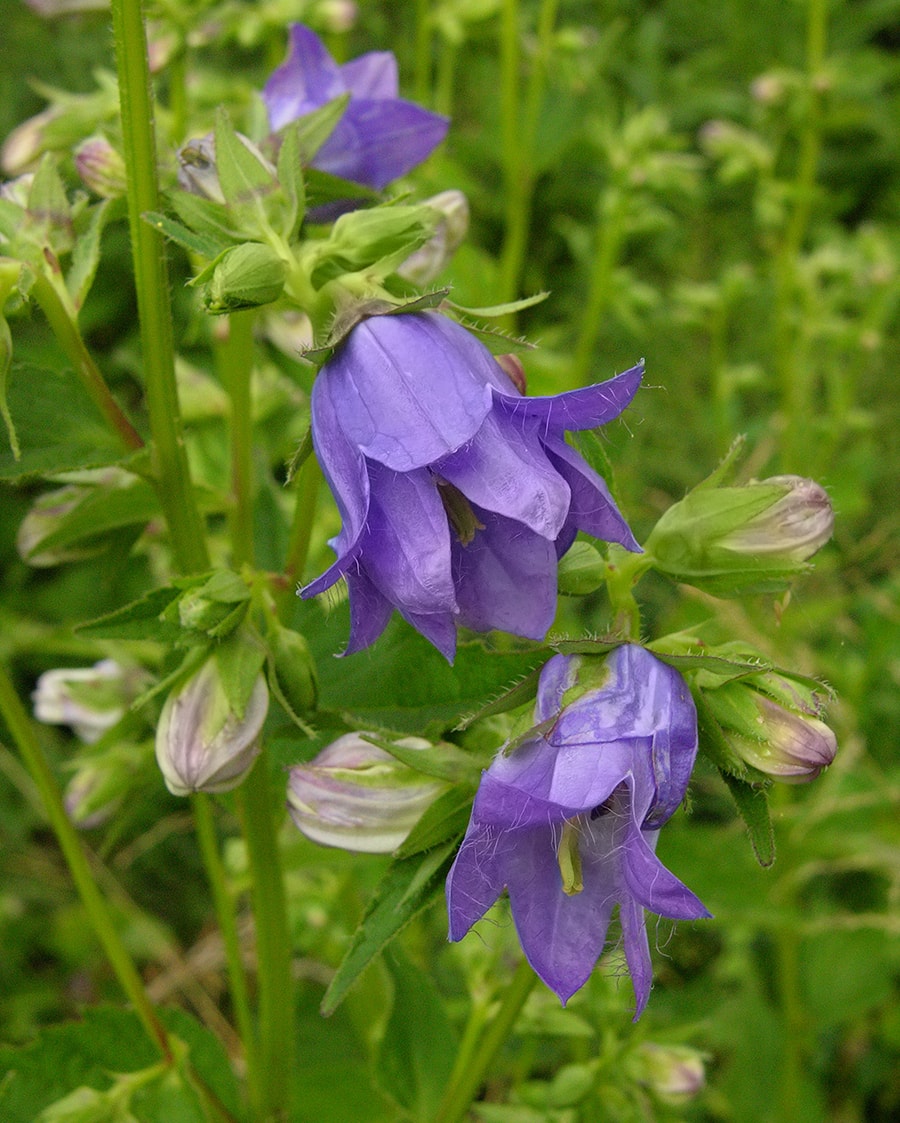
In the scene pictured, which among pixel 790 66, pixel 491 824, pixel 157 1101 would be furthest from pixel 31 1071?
pixel 790 66

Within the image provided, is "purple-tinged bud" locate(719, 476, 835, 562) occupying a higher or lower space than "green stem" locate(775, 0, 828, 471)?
higher

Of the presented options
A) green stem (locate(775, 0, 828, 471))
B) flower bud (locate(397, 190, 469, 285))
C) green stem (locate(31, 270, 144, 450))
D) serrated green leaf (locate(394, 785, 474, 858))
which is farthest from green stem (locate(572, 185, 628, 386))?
serrated green leaf (locate(394, 785, 474, 858))

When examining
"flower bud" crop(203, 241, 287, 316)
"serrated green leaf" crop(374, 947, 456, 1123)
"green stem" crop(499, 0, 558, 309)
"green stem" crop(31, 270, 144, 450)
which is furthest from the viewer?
"green stem" crop(499, 0, 558, 309)

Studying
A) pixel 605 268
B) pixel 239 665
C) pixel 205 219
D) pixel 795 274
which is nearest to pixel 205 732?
pixel 239 665

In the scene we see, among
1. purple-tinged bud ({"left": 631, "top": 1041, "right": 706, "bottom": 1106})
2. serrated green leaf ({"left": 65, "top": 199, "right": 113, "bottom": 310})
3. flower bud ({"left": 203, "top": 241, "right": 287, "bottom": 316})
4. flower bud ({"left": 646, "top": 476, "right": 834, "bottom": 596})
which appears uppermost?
flower bud ({"left": 203, "top": 241, "right": 287, "bottom": 316})

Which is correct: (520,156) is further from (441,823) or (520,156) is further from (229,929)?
(441,823)

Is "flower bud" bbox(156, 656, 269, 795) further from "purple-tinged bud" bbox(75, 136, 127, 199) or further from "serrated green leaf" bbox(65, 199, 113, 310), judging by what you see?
"purple-tinged bud" bbox(75, 136, 127, 199)

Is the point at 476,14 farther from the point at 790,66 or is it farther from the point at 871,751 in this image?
the point at 790,66

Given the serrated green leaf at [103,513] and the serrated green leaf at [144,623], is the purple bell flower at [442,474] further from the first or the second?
the serrated green leaf at [103,513]
